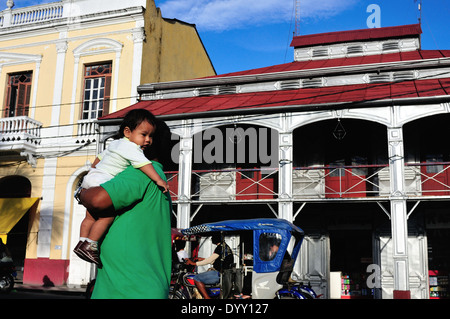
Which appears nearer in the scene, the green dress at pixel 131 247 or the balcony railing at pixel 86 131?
the green dress at pixel 131 247

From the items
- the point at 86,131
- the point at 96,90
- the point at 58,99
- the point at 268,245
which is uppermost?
the point at 96,90

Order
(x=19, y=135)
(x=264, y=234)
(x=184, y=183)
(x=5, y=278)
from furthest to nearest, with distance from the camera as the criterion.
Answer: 1. (x=19, y=135)
2. (x=184, y=183)
3. (x=5, y=278)
4. (x=264, y=234)

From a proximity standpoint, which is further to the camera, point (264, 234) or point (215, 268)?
point (264, 234)

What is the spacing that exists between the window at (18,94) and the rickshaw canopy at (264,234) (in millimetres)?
14508

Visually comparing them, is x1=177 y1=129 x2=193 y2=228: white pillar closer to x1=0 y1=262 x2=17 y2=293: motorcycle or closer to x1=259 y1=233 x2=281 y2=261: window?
x1=0 y1=262 x2=17 y2=293: motorcycle

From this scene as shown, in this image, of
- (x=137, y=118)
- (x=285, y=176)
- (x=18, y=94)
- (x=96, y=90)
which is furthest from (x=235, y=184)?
(x=137, y=118)

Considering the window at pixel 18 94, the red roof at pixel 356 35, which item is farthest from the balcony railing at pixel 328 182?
the window at pixel 18 94

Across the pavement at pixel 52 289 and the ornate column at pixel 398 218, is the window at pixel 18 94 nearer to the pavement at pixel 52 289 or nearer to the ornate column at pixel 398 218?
the pavement at pixel 52 289

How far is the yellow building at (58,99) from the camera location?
64.7 feet

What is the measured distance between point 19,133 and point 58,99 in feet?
7.26

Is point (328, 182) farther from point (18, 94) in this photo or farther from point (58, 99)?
point (18, 94)

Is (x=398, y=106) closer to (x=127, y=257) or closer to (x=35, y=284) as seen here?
(x=127, y=257)

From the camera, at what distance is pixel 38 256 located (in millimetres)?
19641

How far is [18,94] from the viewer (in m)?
22.1
